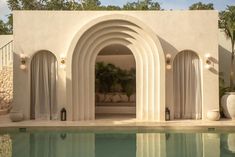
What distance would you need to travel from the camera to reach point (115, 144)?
38.9 feet

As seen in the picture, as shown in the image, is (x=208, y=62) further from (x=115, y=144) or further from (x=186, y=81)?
(x=115, y=144)

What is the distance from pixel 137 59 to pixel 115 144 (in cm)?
580

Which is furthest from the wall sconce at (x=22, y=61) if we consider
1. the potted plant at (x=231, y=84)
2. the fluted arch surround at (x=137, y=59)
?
the potted plant at (x=231, y=84)

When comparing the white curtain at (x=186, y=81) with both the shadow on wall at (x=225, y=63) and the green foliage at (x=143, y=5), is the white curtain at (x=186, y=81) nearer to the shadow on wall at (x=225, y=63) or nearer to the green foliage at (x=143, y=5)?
the shadow on wall at (x=225, y=63)

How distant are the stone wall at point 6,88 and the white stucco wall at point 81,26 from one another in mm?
3849

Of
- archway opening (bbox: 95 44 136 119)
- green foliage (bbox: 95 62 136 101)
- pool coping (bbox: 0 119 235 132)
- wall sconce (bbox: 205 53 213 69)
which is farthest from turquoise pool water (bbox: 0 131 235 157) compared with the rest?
green foliage (bbox: 95 62 136 101)

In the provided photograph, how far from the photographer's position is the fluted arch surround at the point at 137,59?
16.0m

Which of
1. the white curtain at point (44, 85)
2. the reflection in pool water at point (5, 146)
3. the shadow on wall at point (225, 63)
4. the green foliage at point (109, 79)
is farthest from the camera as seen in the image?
the green foliage at point (109, 79)

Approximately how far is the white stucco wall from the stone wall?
3.85 metres

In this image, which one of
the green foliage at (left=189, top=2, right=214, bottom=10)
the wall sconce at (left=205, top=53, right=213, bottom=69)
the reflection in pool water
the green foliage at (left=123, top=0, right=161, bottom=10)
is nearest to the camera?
the reflection in pool water

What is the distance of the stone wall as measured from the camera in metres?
19.9

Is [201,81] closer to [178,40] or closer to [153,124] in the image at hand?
[178,40]

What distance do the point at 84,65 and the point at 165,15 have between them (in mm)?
4494

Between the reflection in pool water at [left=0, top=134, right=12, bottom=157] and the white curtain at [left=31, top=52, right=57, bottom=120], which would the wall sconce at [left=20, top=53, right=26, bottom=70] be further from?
the reflection in pool water at [left=0, top=134, right=12, bottom=157]
